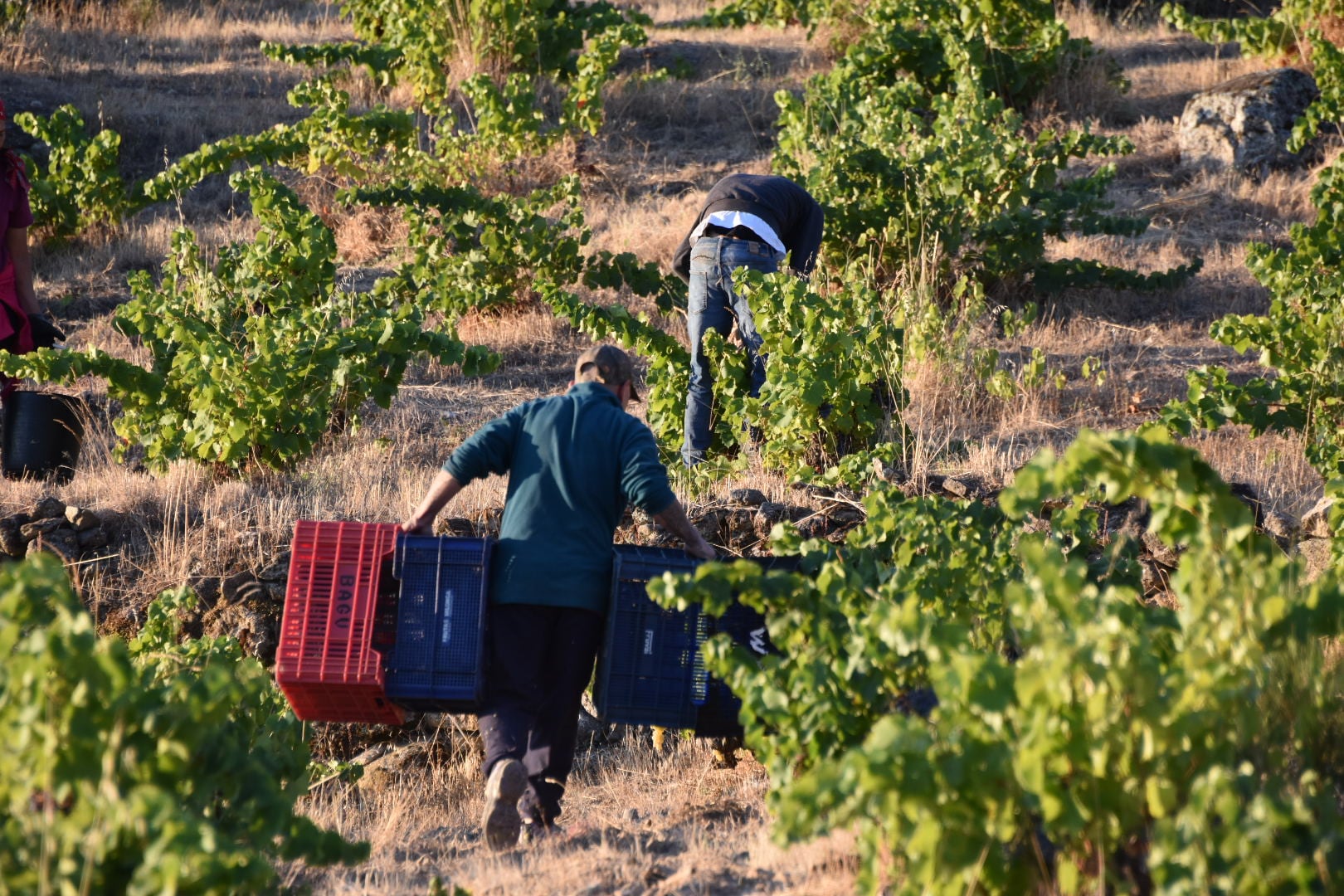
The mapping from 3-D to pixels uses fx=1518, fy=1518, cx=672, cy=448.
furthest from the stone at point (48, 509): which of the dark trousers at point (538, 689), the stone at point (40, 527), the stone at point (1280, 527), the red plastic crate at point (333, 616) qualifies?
the stone at point (1280, 527)

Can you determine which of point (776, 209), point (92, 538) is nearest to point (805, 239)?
point (776, 209)

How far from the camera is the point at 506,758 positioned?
4723 mm

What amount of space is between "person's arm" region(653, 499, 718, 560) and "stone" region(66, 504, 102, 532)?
2910mm

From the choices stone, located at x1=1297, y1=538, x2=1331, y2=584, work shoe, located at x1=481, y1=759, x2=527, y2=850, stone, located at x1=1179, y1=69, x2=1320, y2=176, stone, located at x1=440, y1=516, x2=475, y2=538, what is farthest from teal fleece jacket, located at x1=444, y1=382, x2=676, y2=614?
stone, located at x1=1179, y1=69, x2=1320, y2=176

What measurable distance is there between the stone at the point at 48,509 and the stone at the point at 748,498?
2904 mm

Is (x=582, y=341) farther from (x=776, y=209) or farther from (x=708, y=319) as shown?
(x=776, y=209)

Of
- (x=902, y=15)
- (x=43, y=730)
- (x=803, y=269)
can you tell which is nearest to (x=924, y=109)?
(x=902, y=15)

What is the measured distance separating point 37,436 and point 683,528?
3574 mm

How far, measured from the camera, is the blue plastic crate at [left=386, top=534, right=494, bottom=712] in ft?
15.6

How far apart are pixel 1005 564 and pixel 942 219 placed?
460cm

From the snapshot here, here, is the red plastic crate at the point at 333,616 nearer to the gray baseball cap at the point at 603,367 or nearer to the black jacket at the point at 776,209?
the gray baseball cap at the point at 603,367

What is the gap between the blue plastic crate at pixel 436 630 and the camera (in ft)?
15.6

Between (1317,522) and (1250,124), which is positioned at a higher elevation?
(1250,124)

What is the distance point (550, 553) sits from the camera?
4.87 meters
